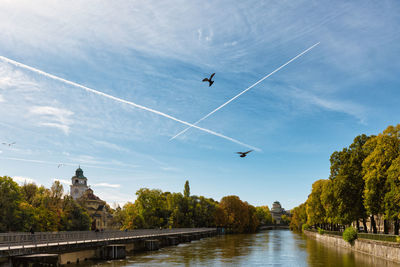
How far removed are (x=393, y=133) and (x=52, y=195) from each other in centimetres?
6969

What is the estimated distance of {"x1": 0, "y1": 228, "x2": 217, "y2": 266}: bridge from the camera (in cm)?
3172

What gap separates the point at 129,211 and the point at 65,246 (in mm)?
65735

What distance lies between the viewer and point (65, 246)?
38812 mm

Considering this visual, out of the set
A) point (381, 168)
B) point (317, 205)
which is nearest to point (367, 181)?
point (381, 168)

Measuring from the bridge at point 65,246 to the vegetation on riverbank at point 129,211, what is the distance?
20070 millimetres

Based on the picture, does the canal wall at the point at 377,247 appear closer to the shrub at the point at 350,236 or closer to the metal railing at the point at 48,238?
the shrub at the point at 350,236

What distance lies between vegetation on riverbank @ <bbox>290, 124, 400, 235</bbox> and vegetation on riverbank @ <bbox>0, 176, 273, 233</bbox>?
169ft

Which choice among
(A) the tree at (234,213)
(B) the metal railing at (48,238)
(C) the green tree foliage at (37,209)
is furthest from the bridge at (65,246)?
(A) the tree at (234,213)

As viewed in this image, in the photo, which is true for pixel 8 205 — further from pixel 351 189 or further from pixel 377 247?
pixel 377 247

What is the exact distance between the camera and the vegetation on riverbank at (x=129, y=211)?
66.2 meters

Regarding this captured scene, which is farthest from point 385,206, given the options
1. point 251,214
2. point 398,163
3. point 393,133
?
point 251,214

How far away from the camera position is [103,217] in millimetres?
178875

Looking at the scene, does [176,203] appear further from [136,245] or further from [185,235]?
[136,245]

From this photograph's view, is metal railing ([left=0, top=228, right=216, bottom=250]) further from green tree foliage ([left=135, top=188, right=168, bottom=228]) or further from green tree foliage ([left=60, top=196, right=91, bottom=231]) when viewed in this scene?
green tree foliage ([left=135, top=188, right=168, bottom=228])
